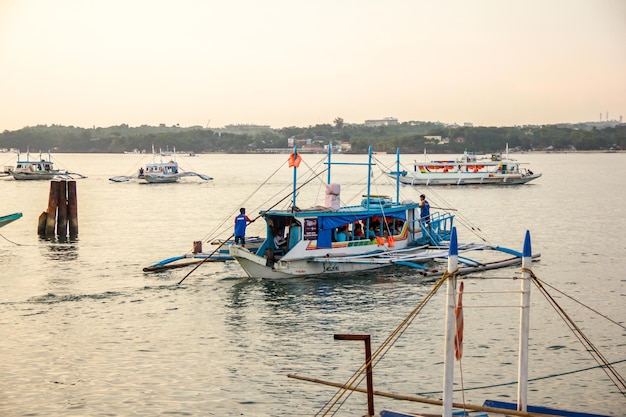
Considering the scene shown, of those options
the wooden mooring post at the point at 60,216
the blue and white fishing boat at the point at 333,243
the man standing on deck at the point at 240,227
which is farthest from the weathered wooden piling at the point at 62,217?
the blue and white fishing boat at the point at 333,243

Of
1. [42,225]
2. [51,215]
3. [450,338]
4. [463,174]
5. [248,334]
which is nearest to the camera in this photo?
[450,338]

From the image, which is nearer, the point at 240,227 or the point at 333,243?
the point at 240,227

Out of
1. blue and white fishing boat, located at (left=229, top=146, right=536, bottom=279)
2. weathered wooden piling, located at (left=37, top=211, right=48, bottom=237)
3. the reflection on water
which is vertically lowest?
the reflection on water

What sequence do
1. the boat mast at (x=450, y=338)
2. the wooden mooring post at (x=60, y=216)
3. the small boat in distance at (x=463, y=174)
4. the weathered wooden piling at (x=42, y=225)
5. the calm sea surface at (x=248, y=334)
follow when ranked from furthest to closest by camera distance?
the small boat in distance at (x=463, y=174), the weathered wooden piling at (x=42, y=225), the wooden mooring post at (x=60, y=216), the calm sea surface at (x=248, y=334), the boat mast at (x=450, y=338)

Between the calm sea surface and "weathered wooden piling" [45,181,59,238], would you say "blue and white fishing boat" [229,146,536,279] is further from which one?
"weathered wooden piling" [45,181,59,238]

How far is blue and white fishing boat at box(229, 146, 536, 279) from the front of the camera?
3472cm

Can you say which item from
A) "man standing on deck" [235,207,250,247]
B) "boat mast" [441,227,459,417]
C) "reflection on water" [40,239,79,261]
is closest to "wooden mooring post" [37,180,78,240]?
"reflection on water" [40,239,79,261]

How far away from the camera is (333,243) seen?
35750 millimetres

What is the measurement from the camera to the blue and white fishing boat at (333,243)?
114 ft

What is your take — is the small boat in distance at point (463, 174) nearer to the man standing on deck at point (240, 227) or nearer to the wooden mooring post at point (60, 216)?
the wooden mooring post at point (60, 216)

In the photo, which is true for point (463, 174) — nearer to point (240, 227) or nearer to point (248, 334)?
point (240, 227)

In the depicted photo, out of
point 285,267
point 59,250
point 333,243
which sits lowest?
point 59,250

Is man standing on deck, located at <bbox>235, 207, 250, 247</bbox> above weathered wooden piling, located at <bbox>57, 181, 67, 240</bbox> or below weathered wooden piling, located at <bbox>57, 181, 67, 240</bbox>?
above

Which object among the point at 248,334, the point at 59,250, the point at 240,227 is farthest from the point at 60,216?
the point at 248,334
